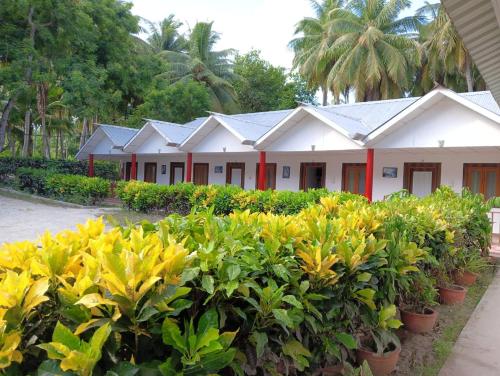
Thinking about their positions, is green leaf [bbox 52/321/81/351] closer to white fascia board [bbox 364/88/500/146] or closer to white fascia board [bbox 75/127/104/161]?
white fascia board [bbox 364/88/500/146]

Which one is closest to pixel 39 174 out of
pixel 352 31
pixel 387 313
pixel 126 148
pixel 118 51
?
pixel 126 148

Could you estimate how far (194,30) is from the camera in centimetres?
3709

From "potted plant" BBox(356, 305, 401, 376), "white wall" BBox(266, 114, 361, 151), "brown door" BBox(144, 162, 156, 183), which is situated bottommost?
"potted plant" BBox(356, 305, 401, 376)

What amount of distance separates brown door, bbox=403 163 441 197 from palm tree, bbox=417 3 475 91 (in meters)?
12.7

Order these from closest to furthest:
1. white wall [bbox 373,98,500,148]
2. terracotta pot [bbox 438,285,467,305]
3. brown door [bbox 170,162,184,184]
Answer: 1. terracotta pot [bbox 438,285,467,305]
2. white wall [bbox 373,98,500,148]
3. brown door [bbox 170,162,184,184]

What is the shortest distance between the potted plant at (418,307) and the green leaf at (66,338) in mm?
3569

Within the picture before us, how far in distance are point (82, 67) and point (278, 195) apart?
14.8m

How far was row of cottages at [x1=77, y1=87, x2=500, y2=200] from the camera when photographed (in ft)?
44.9

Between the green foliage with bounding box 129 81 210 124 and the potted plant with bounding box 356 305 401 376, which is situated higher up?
the green foliage with bounding box 129 81 210 124

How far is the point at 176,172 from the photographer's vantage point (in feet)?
86.0

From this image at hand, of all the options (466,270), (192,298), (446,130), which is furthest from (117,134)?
(192,298)

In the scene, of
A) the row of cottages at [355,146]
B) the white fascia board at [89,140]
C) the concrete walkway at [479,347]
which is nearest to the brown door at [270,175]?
the row of cottages at [355,146]

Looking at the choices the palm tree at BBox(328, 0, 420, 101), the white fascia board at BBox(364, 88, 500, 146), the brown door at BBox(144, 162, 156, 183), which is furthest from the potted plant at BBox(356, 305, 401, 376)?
the palm tree at BBox(328, 0, 420, 101)

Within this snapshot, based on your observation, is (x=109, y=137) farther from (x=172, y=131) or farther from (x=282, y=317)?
(x=282, y=317)
